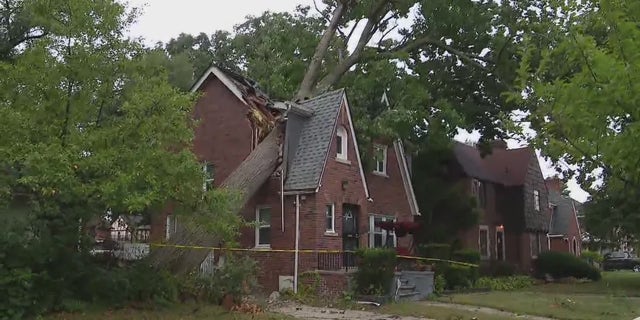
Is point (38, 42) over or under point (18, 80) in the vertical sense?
over

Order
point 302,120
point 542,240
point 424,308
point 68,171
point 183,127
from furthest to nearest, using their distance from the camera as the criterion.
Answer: point 542,240 < point 302,120 < point 424,308 < point 183,127 < point 68,171

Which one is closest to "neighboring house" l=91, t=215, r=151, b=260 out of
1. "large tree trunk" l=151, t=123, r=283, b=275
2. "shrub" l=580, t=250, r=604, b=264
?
"large tree trunk" l=151, t=123, r=283, b=275

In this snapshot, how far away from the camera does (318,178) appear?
2103 centimetres

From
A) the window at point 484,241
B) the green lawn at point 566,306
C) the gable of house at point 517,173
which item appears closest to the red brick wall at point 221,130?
the green lawn at point 566,306

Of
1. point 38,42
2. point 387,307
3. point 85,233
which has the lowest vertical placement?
point 387,307

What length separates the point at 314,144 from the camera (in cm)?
2228

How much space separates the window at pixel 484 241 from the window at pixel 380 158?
12211 mm

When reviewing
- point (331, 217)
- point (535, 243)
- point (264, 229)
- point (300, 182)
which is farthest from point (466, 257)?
point (535, 243)

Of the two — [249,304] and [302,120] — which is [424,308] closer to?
[249,304]

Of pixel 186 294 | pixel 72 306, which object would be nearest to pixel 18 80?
pixel 72 306

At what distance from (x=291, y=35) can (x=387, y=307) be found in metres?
15.5

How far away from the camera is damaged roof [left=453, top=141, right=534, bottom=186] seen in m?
37.7

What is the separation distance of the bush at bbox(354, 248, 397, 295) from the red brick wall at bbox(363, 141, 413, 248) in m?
5.56

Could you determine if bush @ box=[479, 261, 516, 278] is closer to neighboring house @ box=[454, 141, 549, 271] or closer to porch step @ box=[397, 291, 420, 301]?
neighboring house @ box=[454, 141, 549, 271]
